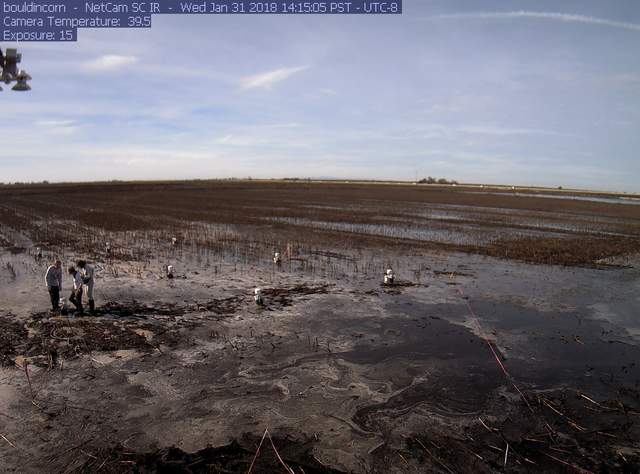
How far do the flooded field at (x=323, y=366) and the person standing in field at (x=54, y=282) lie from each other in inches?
16.2

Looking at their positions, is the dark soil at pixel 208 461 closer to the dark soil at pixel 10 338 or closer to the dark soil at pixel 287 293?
the dark soil at pixel 10 338

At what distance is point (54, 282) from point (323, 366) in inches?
304

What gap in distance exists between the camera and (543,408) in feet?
24.6

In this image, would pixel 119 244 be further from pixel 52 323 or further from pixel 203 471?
pixel 203 471

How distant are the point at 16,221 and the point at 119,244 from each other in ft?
45.7

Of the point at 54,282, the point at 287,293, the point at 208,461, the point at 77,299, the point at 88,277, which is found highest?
the point at 88,277

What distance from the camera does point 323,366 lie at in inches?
356

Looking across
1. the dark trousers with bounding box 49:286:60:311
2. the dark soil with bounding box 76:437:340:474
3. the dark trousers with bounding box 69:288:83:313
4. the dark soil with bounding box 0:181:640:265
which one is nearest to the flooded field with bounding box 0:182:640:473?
the dark soil with bounding box 76:437:340:474

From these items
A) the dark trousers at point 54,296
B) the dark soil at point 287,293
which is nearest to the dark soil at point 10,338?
the dark trousers at point 54,296

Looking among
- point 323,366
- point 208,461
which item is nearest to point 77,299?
point 323,366

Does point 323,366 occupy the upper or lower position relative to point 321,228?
lower

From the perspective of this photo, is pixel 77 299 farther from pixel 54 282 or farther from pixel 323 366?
pixel 323 366

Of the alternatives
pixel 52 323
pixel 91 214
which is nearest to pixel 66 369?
pixel 52 323

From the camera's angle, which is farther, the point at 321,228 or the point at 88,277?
the point at 321,228
